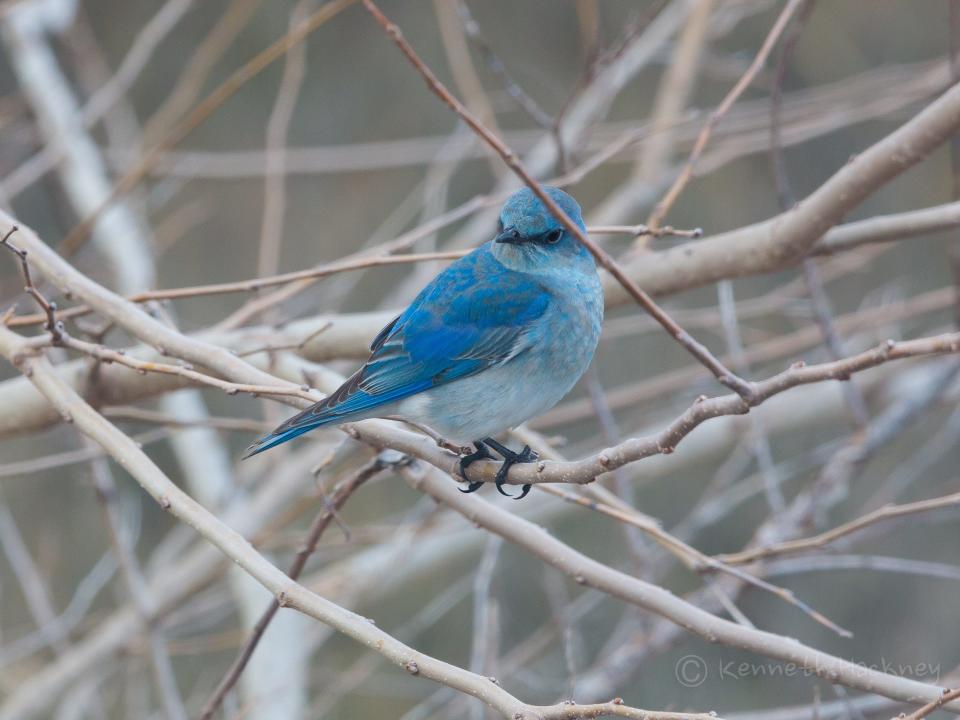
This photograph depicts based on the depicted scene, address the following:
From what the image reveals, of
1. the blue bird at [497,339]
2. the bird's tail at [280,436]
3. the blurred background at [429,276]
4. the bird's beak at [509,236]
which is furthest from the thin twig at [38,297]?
the bird's beak at [509,236]

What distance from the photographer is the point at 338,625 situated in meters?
2.01

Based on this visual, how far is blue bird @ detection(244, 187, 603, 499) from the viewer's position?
2984mm

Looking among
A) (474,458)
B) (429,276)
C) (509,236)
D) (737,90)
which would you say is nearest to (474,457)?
(474,458)

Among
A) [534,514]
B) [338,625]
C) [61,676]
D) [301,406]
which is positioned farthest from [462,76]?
[338,625]

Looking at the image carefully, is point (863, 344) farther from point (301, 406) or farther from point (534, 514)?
point (301, 406)

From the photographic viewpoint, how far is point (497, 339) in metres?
3.13

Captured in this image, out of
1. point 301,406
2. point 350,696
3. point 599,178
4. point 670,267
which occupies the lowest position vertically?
point 301,406

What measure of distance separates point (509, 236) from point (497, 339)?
0.32 m

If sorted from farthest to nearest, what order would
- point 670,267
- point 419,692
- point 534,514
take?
point 419,692 < point 534,514 < point 670,267

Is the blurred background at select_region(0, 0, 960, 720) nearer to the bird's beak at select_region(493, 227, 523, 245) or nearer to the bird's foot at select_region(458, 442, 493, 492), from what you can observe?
the bird's beak at select_region(493, 227, 523, 245)

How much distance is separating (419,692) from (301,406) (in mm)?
4511

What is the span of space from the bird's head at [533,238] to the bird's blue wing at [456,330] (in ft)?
0.17

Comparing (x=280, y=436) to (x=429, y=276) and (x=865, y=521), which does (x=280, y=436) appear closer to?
(x=865, y=521)

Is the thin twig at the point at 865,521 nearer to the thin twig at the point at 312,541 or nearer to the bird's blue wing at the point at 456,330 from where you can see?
the bird's blue wing at the point at 456,330
